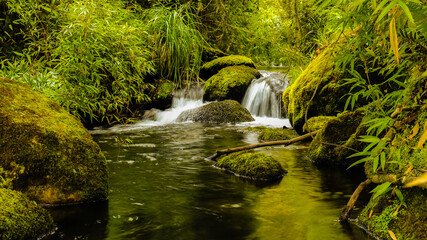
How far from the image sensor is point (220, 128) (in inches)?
402

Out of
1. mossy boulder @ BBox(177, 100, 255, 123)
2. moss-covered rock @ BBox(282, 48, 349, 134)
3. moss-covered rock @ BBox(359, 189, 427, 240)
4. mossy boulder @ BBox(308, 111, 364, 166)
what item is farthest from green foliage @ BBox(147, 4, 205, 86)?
moss-covered rock @ BBox(359, 189, 427, 240)

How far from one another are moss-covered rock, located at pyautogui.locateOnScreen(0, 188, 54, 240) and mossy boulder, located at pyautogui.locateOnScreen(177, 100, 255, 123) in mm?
8017

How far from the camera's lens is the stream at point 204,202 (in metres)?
3.64

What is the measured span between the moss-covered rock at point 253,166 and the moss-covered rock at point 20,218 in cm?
262

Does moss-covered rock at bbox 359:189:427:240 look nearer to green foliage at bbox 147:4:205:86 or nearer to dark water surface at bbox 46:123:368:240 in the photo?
dark water surface at bbox 46:123:368:240

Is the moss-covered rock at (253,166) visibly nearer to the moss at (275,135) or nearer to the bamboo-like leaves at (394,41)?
the moss at (275,135)

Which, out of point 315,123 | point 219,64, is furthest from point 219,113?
point 315,123

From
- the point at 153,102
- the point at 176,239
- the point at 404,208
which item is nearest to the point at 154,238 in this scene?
the point at 176,239

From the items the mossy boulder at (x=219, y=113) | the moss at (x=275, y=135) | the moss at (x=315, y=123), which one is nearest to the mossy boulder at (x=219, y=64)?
the mossy boulder at (x=219, y=113)

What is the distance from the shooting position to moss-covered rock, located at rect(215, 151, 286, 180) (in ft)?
17.6

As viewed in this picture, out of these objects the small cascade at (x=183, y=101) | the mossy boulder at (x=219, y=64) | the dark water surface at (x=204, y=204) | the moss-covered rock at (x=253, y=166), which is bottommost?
the dark water surface at (x=204, y=204)

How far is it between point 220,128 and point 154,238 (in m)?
6.76

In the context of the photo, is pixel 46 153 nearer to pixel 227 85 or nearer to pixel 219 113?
pixel 219 113

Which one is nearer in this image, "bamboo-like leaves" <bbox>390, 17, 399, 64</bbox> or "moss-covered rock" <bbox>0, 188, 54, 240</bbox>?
"bamboo-like leaves" <bbox>390, 17, 399, 64</bbox>
